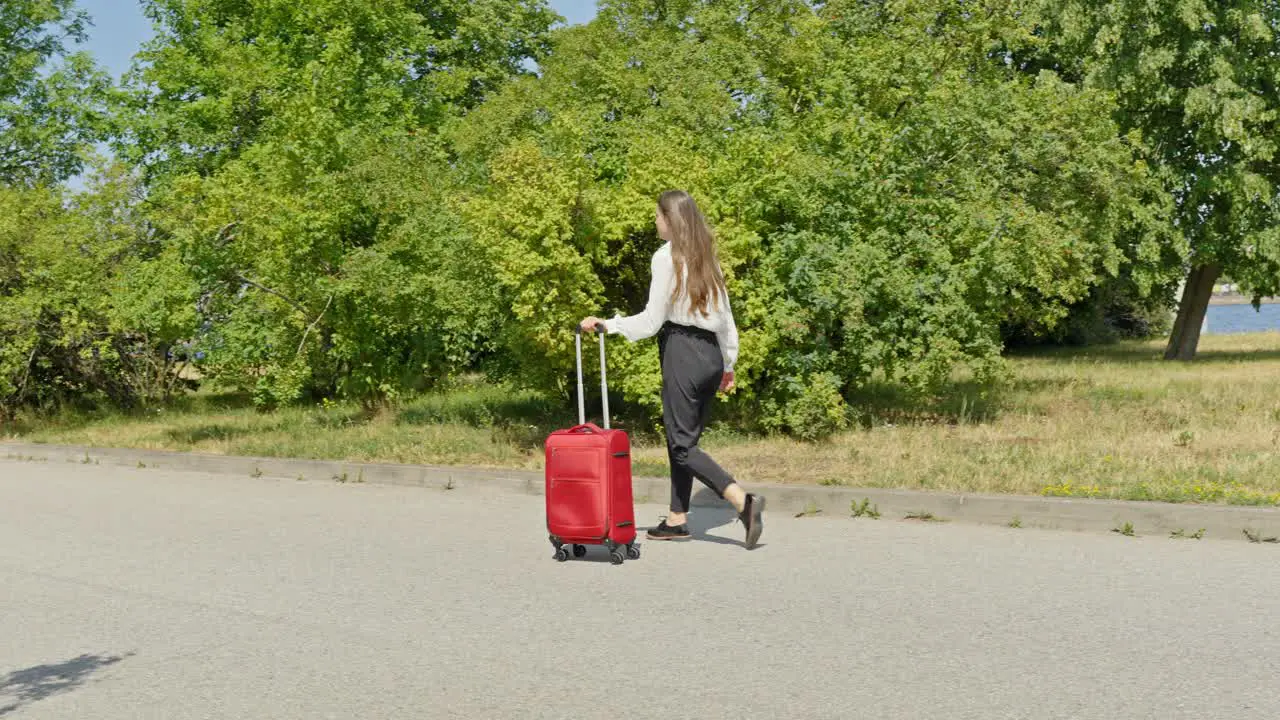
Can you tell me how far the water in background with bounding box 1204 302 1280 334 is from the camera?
66.6 metres

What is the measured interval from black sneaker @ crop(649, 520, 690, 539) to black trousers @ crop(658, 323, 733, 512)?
58 cm

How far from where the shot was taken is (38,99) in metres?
32.8

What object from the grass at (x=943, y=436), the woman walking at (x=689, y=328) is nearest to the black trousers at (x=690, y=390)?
the woman walking at (x=689, y=328)

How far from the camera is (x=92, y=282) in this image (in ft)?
60.4

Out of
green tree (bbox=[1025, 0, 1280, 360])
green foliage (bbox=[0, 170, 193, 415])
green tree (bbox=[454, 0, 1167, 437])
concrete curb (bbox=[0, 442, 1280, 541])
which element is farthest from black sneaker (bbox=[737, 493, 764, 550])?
green tree (bbox=[1025, 0, 1280, 360])

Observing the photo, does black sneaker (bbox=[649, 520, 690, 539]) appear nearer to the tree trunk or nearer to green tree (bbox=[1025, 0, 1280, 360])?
green tree (bbox=[1025, 0, 1280, 360])

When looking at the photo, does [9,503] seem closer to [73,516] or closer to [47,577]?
[73,516]

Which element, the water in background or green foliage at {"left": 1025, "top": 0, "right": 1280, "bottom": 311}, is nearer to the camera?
green foliage at {"left": 1025, "top": 0, "right": 1280, "bottom": 311}

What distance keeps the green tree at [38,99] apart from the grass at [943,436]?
12988 millimetres

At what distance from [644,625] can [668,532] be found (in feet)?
6.82

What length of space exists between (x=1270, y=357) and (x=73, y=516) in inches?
1002

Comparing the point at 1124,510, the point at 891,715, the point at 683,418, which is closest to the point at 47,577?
the point at 683,418

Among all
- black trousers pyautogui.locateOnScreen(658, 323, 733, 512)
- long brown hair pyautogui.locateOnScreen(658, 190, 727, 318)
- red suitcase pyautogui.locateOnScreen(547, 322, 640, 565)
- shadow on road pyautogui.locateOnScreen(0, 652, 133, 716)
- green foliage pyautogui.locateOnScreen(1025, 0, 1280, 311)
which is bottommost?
shadow on road pyautogui.locateOnScreen(0, 652, 133, 716)

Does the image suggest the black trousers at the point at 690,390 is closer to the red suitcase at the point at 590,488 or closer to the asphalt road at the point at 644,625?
the red suitcase at the point at 590,488
